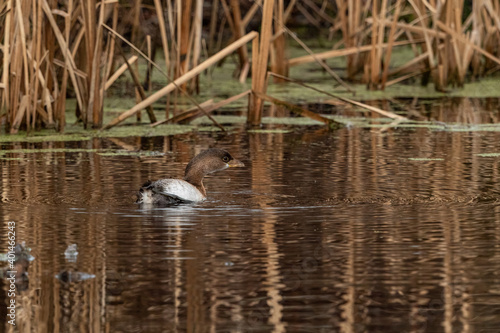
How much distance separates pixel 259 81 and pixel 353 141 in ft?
3.27

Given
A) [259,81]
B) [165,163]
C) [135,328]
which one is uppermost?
[259,81]

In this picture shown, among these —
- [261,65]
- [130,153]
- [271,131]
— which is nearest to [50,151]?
[130,153]

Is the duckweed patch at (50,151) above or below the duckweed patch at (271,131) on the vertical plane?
below

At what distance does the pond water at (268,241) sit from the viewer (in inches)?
161

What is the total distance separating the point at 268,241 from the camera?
5.39 metres

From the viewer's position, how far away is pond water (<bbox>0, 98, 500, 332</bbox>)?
4.08m

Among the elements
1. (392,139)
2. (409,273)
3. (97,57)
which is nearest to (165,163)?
(97,57)

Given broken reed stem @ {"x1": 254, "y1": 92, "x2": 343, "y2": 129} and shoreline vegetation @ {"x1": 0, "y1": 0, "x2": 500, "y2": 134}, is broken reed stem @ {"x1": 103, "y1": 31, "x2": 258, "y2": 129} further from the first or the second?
broken reed stem @ {"x1": 254, "y1": 92, "x2": 343, "y2": 129}

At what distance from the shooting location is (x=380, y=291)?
4391mm

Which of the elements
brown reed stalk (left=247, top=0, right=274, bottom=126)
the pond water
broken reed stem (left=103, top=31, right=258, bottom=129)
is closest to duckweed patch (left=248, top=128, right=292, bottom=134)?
brown reed stalk (left=247, top=0, right=274, bottom=126)

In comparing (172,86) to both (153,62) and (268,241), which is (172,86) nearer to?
(153,62)

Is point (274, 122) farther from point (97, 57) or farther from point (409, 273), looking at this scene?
point (409, 273)

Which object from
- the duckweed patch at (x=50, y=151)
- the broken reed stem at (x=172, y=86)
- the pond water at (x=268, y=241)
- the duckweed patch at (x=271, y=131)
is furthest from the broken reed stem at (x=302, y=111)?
the duckweed patch at (x=50, y=151)

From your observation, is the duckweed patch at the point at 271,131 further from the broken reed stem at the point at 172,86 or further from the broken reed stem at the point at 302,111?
the broken reed stem at the point at 172,86
